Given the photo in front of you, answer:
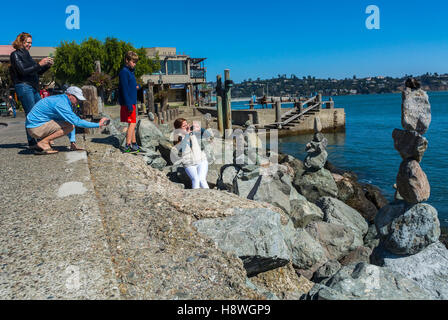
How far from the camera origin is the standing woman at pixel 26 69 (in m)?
5.88

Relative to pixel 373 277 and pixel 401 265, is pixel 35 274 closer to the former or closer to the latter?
pixel 373 277

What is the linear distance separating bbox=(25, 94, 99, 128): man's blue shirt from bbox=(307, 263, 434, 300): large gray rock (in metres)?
4.79

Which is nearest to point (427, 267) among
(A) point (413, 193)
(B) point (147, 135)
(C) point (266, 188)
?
(A) point (413, 193)

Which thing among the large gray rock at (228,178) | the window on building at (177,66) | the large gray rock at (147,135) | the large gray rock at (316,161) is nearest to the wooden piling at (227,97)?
the large gray rock at (316,161)

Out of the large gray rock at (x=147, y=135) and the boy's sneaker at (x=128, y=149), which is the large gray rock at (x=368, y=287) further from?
the large gray rock at (x=147, y=135)

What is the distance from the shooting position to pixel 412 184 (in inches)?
173

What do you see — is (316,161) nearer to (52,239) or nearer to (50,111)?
(50,111)

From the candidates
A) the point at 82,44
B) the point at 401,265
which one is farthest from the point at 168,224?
the point at 82,44

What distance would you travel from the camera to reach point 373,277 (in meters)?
3.16

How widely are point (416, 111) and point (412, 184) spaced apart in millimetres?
940

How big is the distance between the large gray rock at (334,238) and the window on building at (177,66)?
56326 mm

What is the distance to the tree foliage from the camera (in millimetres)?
41438

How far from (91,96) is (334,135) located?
23999 mm

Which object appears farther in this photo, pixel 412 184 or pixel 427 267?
pixel 412 184
